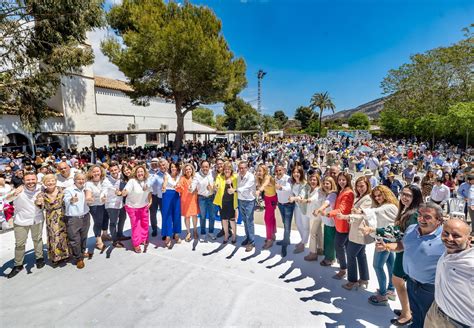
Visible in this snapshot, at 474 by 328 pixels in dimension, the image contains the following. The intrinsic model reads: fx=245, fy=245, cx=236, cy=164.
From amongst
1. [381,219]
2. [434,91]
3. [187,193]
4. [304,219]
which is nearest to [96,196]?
[187,193]

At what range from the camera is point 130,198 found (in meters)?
3.96

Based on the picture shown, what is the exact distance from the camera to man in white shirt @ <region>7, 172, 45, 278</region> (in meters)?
3.35

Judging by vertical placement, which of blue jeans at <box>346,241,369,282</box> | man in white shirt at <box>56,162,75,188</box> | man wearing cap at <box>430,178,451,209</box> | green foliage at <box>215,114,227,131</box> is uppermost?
green foliage at <box>215,114,227,131</box>

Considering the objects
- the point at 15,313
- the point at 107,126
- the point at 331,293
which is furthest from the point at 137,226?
the point at 107,126

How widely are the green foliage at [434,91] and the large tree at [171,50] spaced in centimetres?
1844

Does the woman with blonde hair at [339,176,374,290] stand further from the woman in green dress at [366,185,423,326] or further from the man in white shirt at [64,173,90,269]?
the man in white shirt at [64,173,90,269]

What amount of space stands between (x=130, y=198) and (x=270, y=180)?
229 centimetres

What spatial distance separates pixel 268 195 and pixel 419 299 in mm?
2332

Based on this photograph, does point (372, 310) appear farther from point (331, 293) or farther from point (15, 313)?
point (15, 313)

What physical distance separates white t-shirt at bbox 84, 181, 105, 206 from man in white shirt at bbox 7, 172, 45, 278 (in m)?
0.61

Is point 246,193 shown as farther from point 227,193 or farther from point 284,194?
point 284,194

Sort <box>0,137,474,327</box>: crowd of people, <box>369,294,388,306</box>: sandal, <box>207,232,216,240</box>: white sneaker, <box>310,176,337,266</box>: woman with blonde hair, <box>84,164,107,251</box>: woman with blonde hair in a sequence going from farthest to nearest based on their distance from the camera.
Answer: <box>207,232,216,240</box>: white sneaker, <box>84,164,107,251</box>: woman with blonde hair, <box>310,176,337,266</box>: woman with blonde hair, <box>369,294,388,306</box>: sandal, <box>0,137,474,327</box>: crowd of people

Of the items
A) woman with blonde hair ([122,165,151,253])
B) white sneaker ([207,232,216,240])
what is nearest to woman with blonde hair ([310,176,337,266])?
white sneaker ([207,232,216,240])

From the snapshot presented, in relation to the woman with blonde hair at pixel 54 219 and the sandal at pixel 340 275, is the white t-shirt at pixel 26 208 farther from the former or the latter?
the sandal at pixel 340 275
